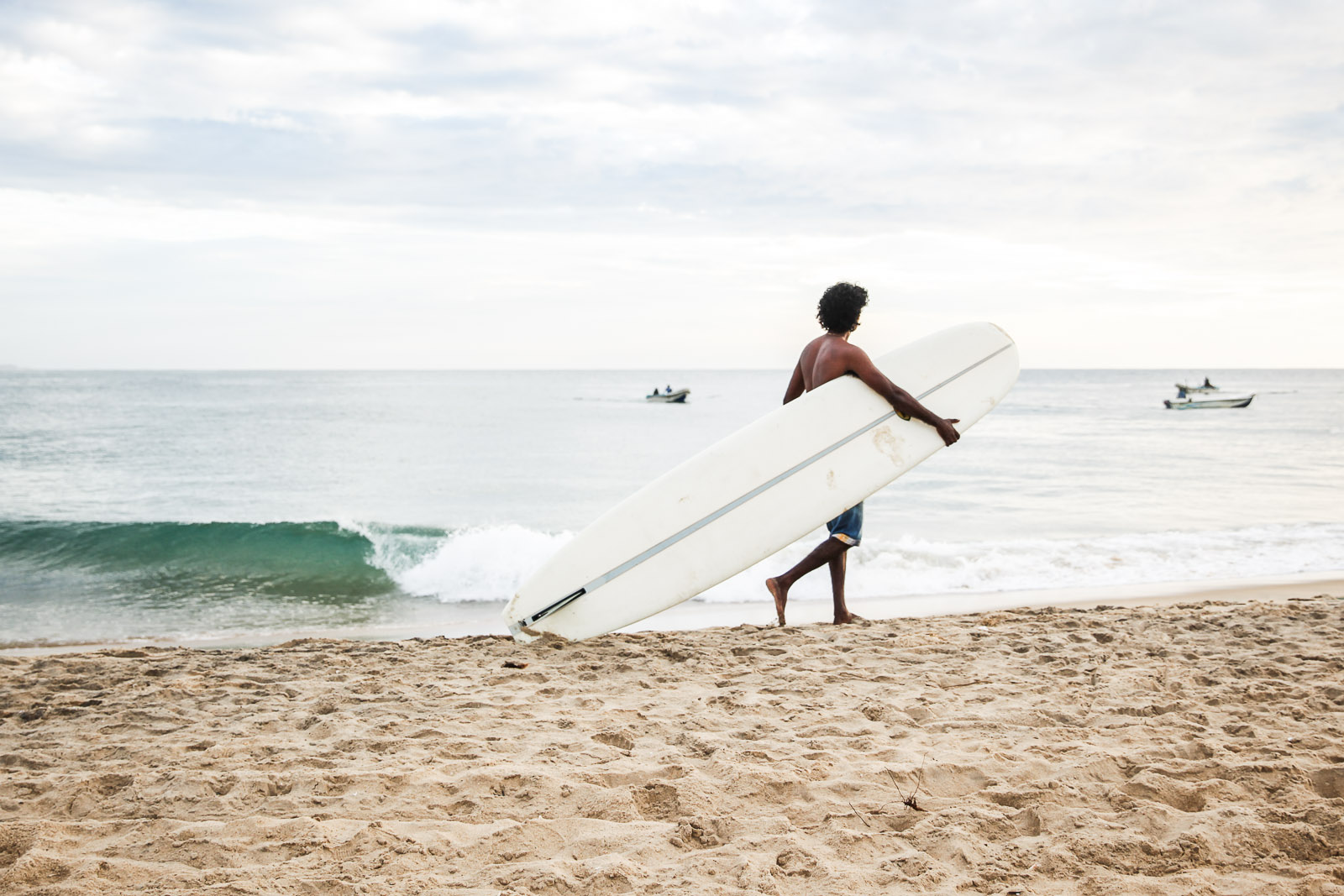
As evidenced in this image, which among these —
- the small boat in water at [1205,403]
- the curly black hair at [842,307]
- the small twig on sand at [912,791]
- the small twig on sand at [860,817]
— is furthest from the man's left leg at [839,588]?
the small boat in water at [1205,403]

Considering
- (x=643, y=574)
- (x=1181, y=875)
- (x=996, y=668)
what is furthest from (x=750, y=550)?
(x=1181, y=875)

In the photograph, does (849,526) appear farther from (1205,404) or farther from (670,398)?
(670,398)

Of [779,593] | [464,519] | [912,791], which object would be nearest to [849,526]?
[779,593]

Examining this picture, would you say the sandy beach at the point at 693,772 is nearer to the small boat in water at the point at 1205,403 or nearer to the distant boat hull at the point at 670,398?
the small boat in water at the point at 1205,403

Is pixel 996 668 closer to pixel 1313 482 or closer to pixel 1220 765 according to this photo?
pixel 1220 765

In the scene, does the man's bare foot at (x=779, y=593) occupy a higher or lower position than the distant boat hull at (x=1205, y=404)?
lower

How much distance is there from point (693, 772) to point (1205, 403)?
36.3 m

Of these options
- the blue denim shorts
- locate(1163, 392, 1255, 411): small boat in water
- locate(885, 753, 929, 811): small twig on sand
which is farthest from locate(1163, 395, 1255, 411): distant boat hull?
locate(885, 753, 929, 811): small twig on sand

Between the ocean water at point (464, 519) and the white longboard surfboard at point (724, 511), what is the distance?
1794 millimetres

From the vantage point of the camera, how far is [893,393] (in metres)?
3.99

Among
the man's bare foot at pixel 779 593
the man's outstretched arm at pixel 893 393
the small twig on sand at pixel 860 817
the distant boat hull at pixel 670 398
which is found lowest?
the small twig on sand at pixel 860 817

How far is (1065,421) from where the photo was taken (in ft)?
88.7

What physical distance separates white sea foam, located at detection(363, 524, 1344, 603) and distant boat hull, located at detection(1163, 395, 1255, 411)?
27.0m

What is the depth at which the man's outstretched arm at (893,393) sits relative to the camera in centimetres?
398
